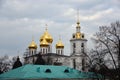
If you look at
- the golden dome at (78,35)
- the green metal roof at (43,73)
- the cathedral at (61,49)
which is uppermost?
the golden dome at (78,35)

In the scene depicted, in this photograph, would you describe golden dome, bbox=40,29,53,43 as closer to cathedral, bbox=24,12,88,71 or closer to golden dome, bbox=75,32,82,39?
cathedral, bbox=24,12,88,71

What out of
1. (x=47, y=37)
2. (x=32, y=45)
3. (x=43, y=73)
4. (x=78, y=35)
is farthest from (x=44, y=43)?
(x=43, y=73)

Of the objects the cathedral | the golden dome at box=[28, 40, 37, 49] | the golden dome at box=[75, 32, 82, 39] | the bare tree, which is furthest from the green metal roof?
the golden dome at box=[28, 40, 37, 49]

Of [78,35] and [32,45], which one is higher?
[78,35]

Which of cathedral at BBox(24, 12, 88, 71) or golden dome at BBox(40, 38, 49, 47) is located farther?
golden dome at BBox(40, 38, 49, 47)

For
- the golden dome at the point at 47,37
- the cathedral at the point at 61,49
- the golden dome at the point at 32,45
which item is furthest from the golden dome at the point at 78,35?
the golden dome at the point at 32,45

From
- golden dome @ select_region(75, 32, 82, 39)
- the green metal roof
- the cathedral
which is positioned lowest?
the green metal roof

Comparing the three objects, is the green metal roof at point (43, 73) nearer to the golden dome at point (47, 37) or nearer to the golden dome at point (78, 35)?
the golden dome at point (78, 35)

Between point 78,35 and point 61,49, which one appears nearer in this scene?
point 78,35

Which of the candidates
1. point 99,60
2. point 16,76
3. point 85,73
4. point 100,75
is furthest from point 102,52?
point 16,76

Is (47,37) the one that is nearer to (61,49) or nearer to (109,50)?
(61,49)

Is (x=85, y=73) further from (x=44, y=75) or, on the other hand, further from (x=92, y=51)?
(x=92, y=51)

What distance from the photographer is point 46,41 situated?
9894 cm

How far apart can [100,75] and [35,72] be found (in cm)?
981
